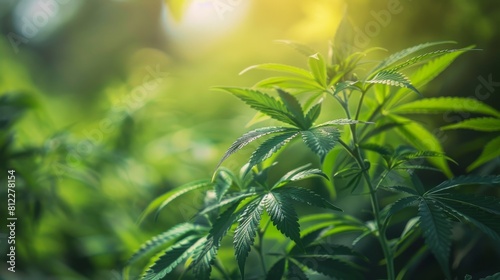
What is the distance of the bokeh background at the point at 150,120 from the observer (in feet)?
Answer: 4.52

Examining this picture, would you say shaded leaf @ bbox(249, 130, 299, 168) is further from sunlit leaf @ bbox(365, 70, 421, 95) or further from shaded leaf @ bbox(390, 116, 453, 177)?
shaded leaf @ bbox(390, 116, 453, 177)

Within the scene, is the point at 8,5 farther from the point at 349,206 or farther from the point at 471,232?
the point at 471,232

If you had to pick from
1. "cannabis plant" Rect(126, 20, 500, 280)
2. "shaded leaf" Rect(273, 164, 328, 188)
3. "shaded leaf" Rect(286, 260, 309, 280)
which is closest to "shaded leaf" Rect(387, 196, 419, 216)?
"cannabis plant" Rect(126, 20, 500, 280)

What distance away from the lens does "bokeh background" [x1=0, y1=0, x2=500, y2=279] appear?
1.38 meters

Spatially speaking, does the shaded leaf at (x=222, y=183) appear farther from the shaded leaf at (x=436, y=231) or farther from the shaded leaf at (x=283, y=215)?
the shaded leaf at (x=436, y=231)

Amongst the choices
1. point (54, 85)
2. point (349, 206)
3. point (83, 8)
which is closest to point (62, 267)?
point (349, 206)

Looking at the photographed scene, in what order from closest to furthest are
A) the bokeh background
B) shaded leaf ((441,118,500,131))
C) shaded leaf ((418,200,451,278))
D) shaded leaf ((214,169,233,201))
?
shaded leaf ((418,200,451,278)), shaded leaf ((214,169,233,201)), shaded leaf ((441,118,500,131)), the bokeh background

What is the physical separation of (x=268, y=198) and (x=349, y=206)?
875 mm

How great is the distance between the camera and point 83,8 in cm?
376

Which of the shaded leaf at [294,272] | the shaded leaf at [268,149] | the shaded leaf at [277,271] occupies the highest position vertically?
the shaded leaf at [268,149]

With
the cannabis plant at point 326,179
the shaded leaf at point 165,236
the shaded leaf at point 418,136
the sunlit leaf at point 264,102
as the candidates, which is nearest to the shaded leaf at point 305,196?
the cannabis plant at point 326,179

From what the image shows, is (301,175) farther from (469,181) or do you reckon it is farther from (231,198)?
(469,181)

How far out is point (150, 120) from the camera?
215 centimetres

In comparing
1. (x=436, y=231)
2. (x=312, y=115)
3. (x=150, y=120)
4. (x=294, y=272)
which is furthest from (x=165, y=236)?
(x=150, y=120)
